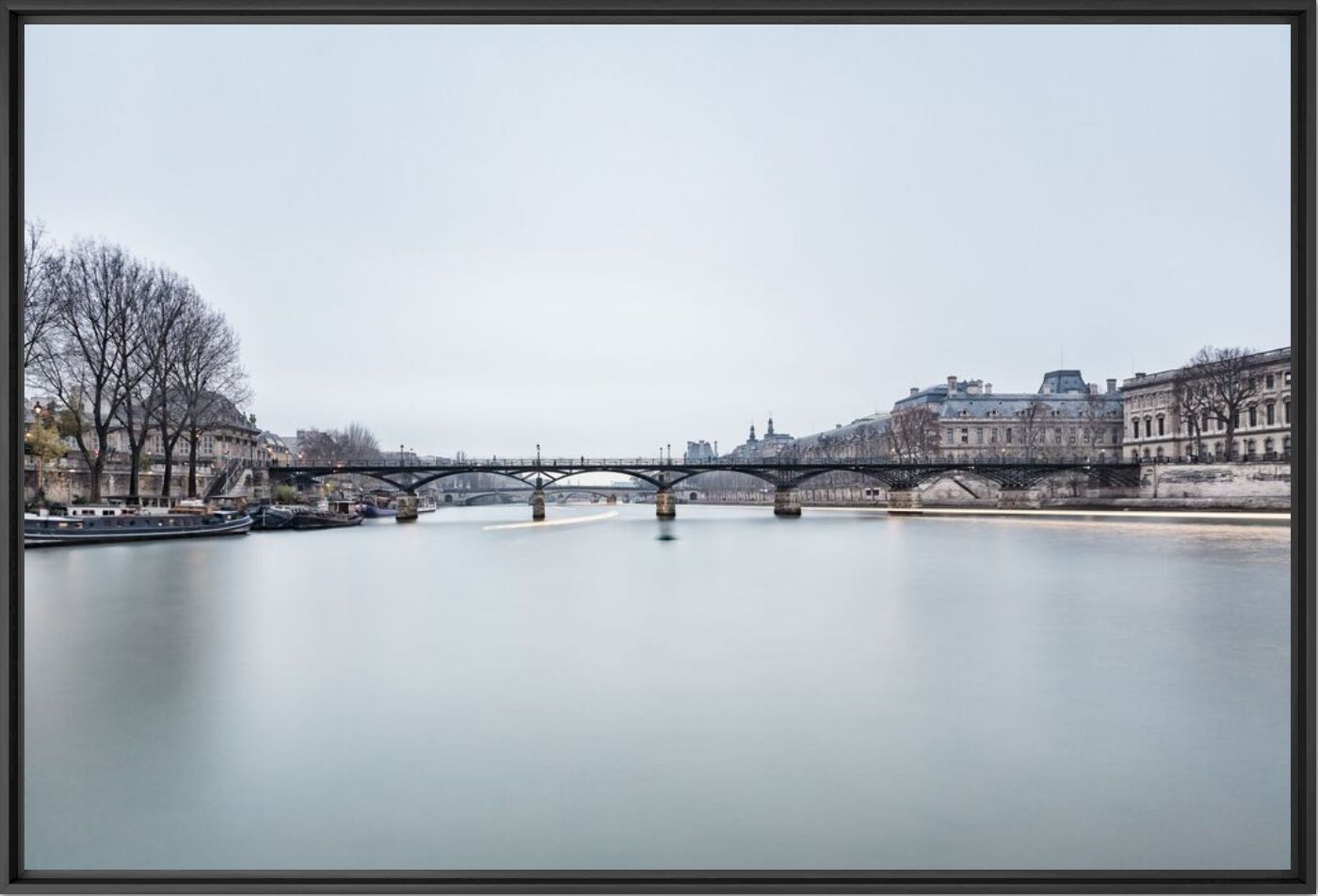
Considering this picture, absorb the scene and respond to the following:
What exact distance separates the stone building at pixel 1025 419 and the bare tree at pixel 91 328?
1597 inches

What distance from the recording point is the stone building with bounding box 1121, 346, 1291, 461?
981 inches

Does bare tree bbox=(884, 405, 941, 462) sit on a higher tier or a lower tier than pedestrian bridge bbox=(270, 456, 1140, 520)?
higher

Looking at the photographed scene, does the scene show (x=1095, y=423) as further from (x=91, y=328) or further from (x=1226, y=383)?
(x=91, y=328)

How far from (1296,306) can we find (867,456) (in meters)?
51.5

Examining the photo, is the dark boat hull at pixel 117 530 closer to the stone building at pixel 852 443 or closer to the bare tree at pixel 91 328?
the bare tree at pixel 91 328

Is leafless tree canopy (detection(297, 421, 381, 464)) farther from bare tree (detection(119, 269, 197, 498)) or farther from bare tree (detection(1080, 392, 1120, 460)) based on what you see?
bare tree (detection(1080, 392, 1120, 460))

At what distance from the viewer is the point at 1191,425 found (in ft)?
108

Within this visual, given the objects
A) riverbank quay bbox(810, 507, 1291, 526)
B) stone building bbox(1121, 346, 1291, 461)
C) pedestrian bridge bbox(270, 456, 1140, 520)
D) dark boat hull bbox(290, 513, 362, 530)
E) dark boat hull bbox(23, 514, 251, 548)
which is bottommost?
riverbank quay bbox(810, 507, 1291, 526)

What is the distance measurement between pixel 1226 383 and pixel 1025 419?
1886 cm

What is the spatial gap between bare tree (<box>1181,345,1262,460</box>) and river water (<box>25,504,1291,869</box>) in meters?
16.6

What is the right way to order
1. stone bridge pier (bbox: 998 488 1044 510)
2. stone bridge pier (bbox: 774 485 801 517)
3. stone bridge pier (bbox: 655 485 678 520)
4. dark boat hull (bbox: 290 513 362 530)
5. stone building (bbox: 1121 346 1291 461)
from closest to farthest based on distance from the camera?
stone building (bbox: 1121 346 1291 461) → dark boat hull (bbox: 290 513 362 530) → stone bridge pier (bbox: 998 488 1044 510) → stone bridge pier (bbox: 774 485 801 517) → stone bridge pier (bbox: 655 485 678 520)

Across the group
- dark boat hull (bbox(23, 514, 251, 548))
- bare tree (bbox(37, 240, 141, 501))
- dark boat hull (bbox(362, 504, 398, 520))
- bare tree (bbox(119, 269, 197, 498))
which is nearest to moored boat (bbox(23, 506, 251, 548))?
dark boat hull (bbox(23, 514, 251, 548))

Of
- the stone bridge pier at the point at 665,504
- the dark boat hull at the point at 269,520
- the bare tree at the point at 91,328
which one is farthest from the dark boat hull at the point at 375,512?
the bare tree at the point at 91,328

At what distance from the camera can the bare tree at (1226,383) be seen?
87.5 ft
